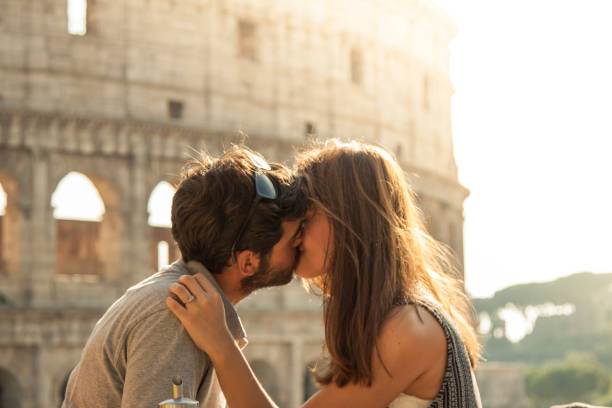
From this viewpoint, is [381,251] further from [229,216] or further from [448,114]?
[448,114]

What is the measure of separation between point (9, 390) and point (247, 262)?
17.5 meters

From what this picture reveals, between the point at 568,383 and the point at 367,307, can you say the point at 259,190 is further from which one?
the point at 568,383

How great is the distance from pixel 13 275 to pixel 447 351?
58.4 feet

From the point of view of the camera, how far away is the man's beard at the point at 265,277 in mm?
2824

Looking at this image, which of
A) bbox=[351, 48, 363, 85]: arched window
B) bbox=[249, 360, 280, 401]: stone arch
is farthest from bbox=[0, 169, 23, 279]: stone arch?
bbox=[351, 48, 363, 85]: arched window

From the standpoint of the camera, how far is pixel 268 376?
2150 cm

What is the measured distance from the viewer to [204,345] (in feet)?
8.60

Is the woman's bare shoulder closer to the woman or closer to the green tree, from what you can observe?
the woman

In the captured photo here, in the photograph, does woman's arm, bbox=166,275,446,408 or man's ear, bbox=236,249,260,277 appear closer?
woman's arm, bbox=166,275,446,408

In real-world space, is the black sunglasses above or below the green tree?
above

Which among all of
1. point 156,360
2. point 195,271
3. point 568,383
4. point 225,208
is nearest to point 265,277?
point 195,271

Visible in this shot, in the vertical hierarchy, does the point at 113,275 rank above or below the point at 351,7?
below

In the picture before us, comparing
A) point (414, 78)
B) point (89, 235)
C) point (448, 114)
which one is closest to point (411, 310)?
point (89, 235)

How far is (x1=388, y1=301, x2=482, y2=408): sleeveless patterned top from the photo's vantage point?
258 cm
